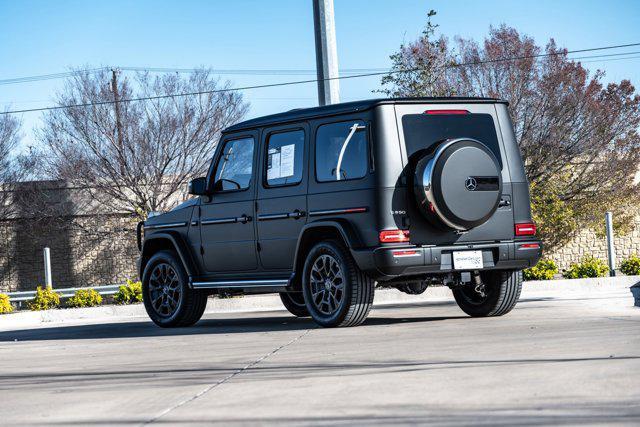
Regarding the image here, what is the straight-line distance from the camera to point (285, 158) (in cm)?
1109

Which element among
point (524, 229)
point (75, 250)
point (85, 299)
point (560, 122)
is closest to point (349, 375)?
point (524, 229)

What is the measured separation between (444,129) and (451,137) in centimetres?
10

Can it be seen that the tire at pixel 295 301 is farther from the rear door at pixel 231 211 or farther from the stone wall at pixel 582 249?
the stone wall at pixel 582 249

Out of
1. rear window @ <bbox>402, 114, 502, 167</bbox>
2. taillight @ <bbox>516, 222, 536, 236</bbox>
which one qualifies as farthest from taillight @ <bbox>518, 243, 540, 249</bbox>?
rear window @ <bbox>402, 114, 502, 167</bbox>

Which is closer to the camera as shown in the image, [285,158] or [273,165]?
[285,158]

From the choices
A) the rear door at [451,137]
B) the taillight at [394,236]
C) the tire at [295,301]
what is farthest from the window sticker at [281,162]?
the tire at [295,301]

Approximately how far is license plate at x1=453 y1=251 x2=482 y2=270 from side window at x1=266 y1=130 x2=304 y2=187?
72.2 inches

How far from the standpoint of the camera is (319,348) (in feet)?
28.5

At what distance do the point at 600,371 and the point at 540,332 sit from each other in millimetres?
2699

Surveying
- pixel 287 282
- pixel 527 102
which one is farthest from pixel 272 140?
pixel 527 102

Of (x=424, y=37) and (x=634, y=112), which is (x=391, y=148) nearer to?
(x=424, y=37)

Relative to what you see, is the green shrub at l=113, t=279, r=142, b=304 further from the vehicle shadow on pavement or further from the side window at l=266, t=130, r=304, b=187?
the side window at l=266, t=130, r=304, b=187

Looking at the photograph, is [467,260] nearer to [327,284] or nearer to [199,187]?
[327,284]

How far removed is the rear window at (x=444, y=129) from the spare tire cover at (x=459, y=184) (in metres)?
0.31
